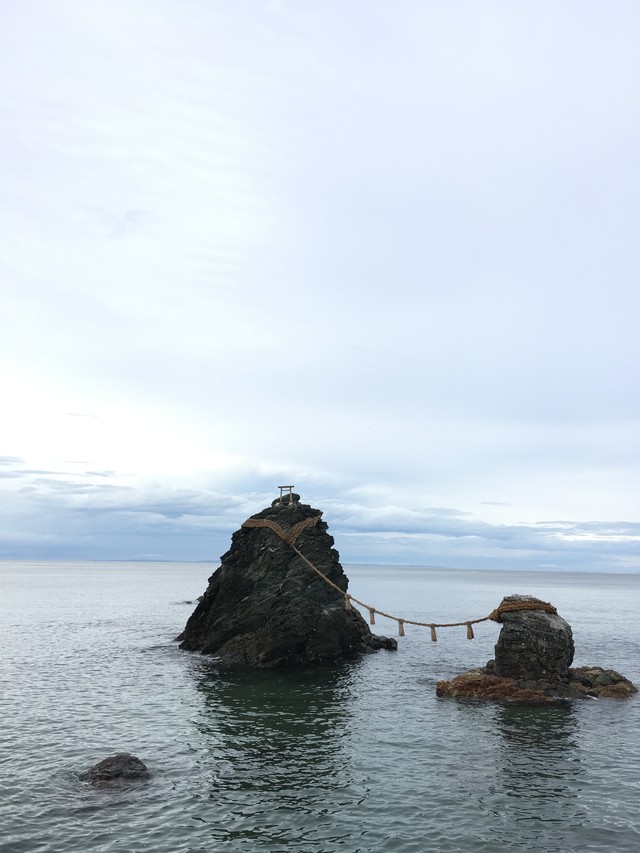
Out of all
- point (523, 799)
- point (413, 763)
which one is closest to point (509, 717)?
point (413, 763)

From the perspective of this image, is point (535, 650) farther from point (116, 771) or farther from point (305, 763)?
point (116, 771)

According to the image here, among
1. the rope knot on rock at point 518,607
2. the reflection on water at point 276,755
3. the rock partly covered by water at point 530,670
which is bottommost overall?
the reflection on water at point 276,755

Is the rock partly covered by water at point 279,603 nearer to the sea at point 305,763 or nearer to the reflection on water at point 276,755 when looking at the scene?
the sea at point 305,763

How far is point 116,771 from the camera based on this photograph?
61.8 ft

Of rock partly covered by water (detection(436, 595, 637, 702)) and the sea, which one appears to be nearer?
the sea

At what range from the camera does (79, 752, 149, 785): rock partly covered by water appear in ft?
61.1

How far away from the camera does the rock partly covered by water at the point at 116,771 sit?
61.1 ft

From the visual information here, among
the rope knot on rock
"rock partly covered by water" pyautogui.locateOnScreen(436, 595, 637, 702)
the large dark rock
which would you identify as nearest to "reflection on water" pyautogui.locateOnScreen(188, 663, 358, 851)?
"rock partly covered by water" pyautogui.locateOnScreen(436, 595, 637, 702)

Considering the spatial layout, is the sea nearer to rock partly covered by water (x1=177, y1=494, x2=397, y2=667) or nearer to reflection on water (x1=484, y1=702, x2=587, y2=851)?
reflection on water (x1=484, y1=702, x2=587, y2=851)

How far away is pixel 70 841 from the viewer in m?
14.9

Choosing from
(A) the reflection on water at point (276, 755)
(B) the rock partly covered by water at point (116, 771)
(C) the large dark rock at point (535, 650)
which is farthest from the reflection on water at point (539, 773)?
(B) the rock partly covered by water at point (116, 771)

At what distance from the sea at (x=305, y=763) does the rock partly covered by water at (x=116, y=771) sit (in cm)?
40

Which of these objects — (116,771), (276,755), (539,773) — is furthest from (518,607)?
(116,771)

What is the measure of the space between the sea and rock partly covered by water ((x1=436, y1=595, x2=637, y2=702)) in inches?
51.1
